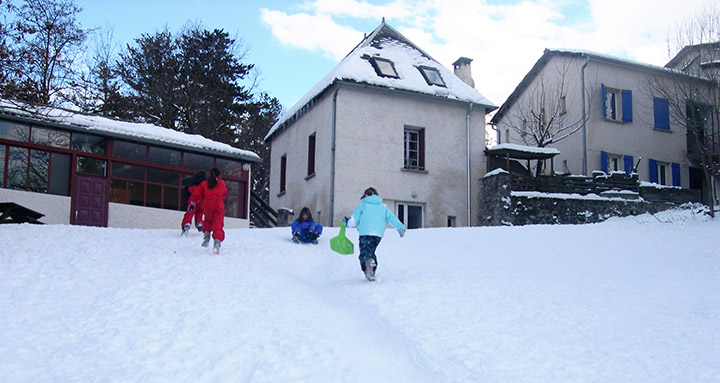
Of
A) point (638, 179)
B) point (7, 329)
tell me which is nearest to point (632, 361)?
point (7, 329)

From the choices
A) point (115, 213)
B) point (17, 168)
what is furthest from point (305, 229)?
point (17, 168)

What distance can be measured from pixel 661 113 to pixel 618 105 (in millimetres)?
2245

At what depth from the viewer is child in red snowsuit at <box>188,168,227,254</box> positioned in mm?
12430

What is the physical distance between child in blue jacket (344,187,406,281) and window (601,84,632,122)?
1986 cm

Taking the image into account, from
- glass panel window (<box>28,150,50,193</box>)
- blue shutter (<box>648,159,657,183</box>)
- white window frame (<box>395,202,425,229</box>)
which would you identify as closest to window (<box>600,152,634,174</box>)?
blue shutter (<box>648,159,657,183</box>)

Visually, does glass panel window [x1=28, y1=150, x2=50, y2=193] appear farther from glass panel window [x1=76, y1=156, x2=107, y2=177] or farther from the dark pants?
the dark pants

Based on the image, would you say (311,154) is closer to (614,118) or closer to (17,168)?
(17,168)

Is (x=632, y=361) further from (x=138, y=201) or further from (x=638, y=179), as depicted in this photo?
(x=638, y=179)

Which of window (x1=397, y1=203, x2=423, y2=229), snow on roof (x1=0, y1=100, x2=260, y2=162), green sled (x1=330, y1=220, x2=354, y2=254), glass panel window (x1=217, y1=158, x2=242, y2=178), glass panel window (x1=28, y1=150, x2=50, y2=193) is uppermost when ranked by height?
snow on roof (x1=0, y1=100, x2=260, y2=162)

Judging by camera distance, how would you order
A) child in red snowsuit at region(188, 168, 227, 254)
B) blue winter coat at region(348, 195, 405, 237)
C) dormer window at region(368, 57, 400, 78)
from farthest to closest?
dormer window at region(368, 57, 400, 78) < child in red snowsuit at region(188, 168, 227, 254) < blue winter coat at region(348, 195, 405, 237)

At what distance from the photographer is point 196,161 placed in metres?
23.1

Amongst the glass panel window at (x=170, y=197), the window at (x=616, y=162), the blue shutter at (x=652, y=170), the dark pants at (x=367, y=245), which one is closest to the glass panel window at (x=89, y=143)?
the glass panel window at (x=170, y=197)

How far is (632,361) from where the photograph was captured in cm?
600

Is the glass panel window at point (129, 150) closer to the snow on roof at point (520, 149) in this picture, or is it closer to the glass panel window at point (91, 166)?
the glass panel window at point (91, 166)
